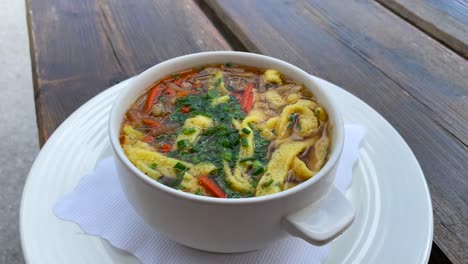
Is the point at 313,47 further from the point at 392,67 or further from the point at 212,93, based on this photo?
the point at 212,93

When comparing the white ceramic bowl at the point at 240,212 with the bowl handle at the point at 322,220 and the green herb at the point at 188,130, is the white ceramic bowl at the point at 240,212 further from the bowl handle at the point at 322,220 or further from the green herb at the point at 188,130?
the green herb at the point at 188,130

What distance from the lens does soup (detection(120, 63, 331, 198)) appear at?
952mm

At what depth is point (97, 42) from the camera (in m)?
1.70

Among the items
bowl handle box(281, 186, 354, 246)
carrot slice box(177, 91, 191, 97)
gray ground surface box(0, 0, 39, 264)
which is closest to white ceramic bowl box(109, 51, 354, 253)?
bowl handle box(281, 186, 354, 246)

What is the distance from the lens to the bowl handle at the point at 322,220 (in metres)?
0.85

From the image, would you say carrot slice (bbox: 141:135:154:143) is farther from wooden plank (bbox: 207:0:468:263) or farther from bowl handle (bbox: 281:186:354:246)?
wooden plank (bbox: 207:0:468:263)

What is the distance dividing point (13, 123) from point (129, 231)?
92.3 inches

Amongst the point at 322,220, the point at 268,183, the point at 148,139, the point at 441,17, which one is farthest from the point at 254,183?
the point at 441,17

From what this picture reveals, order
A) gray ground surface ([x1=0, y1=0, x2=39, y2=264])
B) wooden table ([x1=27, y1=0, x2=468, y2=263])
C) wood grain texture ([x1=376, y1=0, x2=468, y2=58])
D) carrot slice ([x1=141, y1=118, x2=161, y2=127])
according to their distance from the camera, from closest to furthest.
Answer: carrot slice ([x1=141, y1=118, x2=161, y2=127]) → wooden table ([x1=27, y1=0, x2=468, y2=263]) → wood grain texture ([x1=376, y1=0, x2=468, y2=58]) → gray ground surface ([x1=0, y1=0, x2=39, y2=264])

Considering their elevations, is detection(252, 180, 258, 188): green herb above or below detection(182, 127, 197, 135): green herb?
below

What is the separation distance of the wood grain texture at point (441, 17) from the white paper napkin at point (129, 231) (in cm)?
89

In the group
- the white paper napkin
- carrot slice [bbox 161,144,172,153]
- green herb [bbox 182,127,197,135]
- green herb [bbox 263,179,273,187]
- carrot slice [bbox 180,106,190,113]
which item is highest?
green herb [bbox 263,179,273,187]

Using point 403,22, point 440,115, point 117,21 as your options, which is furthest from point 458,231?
point 117,21

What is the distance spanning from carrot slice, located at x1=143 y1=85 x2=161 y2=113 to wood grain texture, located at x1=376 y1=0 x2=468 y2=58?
1.15 metres
